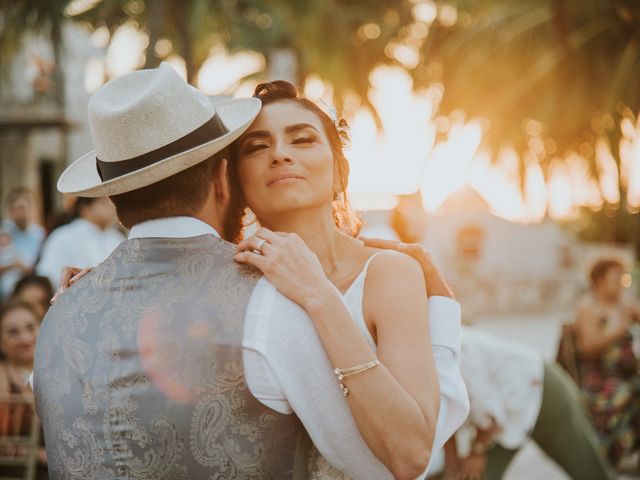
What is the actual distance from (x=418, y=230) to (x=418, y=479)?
14.0 ft

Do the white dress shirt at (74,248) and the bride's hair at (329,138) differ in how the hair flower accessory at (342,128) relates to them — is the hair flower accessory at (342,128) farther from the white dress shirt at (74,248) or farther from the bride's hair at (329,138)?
the white dress shirt at (74,248)

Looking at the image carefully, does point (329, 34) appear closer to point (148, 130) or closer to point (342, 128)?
point (342, 128)

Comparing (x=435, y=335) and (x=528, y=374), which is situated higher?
(x=435, y=335)

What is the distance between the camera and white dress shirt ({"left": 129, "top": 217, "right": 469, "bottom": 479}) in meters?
1.77

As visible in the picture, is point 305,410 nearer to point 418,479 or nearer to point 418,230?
point 418,479

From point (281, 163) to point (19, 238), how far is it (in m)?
6.80

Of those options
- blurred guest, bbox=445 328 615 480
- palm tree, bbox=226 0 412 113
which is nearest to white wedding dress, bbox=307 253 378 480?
blurred guest, bbox=445 328 615 480

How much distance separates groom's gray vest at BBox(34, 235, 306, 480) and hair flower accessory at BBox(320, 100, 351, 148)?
0.82 m

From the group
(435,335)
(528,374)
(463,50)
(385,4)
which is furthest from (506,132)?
(435,335)

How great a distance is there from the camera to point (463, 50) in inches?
765

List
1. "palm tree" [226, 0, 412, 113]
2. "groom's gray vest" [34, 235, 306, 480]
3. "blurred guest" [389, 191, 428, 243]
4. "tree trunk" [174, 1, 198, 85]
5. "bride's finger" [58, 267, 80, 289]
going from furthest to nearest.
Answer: "palm tree" [226, 0, 412, 113] < "tree trunk" [174, 1, 198, 85] < "blurred guest" [389, 191, 428, 243] < "bride's finger" [58, 267, 80, 289] < "groom's gray vest" [34, 235, 306, 480]

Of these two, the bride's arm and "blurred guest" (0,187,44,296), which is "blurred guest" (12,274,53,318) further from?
the bride's arm

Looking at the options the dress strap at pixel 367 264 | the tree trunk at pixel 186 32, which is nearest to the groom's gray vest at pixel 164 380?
the dress strap at pixel 367 264

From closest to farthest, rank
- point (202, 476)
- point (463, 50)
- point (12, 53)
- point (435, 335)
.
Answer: point (202, 476) < point (435, 335) < point (12, 53) < point (463, 50)
